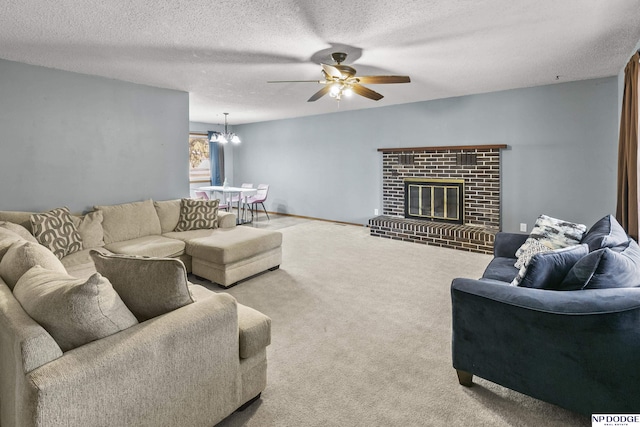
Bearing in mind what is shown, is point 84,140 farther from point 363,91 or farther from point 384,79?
point 384,79

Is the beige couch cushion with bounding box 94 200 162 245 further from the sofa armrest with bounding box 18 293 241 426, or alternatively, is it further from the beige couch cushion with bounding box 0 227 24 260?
the sofa armrest with bounding box 18 293 241 426

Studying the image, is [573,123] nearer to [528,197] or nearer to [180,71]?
[528,197]

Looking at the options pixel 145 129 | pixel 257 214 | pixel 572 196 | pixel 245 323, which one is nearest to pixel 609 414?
pixel 245 323

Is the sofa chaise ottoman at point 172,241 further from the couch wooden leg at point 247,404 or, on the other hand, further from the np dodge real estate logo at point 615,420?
the np dodge real estate logo at point 615,420

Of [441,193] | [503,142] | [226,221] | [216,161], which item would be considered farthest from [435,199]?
[216,161]

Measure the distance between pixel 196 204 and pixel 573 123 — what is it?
5.26m

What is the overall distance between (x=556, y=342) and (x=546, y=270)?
0.39m

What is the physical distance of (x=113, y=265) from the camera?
5.51ft

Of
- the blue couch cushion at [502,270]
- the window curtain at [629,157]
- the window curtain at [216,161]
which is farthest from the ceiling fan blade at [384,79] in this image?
the window curtain at [216,161]

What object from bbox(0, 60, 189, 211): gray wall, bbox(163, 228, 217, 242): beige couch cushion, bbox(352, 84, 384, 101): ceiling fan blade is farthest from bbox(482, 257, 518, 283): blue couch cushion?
bbox(0, 60, 189, 211): gray wall

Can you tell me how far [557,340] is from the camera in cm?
171

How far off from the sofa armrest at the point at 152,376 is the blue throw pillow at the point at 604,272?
5.82 ft

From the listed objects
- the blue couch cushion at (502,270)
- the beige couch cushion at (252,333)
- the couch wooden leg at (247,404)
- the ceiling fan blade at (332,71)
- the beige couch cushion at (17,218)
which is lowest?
the couch wooden leg at (247,404)

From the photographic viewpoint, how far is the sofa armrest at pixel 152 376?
120cm
